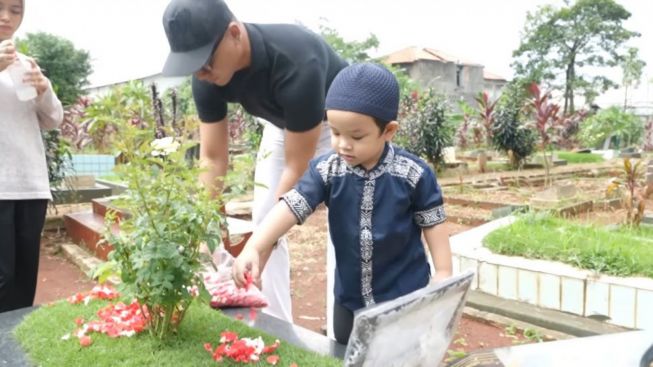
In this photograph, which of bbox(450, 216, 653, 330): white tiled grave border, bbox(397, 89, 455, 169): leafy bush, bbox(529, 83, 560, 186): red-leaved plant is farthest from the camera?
bbox(397, 89, 455, 169): leafy bush

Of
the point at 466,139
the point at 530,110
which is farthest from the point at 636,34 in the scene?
the point at 530,110

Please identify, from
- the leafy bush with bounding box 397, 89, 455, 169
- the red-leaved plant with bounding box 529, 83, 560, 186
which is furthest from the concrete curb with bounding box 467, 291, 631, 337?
the leafy bush with bounding box 397, 89, 455, 169

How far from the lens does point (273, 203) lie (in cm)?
230

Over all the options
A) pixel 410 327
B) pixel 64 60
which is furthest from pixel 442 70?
pixel 410 327

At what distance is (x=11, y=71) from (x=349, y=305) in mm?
1483

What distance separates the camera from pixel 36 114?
2.28m

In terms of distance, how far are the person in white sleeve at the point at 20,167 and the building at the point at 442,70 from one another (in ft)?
109

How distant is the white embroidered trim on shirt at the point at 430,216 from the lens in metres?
1.60

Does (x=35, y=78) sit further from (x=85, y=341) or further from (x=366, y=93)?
(x=366, y=93)

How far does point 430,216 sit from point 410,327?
61cm

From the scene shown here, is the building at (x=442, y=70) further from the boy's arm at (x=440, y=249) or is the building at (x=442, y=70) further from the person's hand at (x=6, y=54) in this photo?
the boy's arm at (x=440, y=249)

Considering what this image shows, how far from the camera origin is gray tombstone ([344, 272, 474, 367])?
0.93m

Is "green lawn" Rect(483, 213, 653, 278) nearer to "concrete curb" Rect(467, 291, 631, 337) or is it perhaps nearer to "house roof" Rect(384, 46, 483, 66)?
"concrete curb" Rect(467, 291, 631, 337)

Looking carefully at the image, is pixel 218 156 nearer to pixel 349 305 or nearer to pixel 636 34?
pixel 349 305
